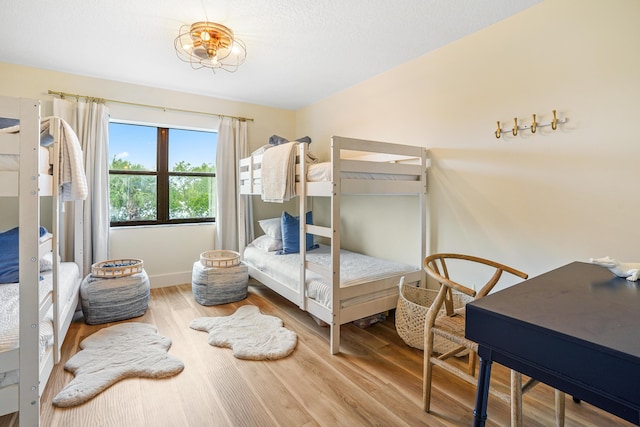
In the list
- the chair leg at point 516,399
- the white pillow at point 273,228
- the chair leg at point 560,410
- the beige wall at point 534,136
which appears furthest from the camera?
the white pillow at point 273,228

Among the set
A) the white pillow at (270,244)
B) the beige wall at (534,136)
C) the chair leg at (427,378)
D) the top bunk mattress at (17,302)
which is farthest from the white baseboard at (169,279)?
the chair leg at (427,378)

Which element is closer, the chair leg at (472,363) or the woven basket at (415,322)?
the chair leg at (472,363)

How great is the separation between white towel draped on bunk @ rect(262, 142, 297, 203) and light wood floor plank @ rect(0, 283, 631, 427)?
117 cm

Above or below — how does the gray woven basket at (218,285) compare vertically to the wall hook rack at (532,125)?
below

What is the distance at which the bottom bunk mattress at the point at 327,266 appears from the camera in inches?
90.0

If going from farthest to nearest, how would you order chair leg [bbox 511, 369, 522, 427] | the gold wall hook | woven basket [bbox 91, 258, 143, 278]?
woven basket [bbox 91, 258, 143, 278]
the gold wall hook
chair leg [bbox 511, 369, 522, 427]

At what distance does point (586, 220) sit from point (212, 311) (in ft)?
9.55

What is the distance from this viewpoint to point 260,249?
3523mm

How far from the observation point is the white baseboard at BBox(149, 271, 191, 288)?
11.8ft

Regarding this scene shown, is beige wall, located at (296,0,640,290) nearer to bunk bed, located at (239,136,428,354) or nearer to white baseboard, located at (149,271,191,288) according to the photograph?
bunk bed, located at (239,136,428,354)

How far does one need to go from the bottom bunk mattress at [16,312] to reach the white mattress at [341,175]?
1751mm

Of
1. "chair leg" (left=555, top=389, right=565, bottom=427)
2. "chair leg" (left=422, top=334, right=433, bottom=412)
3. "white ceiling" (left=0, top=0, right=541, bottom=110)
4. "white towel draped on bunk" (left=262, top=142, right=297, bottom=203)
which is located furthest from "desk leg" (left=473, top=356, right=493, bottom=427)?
"white ceiling" (left=0, top=0, right=541, bottom=110)

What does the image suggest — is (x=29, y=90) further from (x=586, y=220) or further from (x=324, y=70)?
(x=586, y=220)

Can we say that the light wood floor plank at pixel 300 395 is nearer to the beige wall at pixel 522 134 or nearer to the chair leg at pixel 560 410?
the chair leg at pixel 560 410
